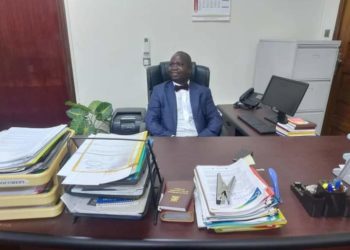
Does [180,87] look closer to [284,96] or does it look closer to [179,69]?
[179,69]

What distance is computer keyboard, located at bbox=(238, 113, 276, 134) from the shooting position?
5.49ft

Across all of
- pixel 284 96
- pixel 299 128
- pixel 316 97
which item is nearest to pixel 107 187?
pixel 299 128

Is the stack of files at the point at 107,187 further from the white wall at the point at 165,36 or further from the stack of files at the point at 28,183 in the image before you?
the white wall at the point at 165,36

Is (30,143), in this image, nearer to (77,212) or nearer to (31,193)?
(31,193)

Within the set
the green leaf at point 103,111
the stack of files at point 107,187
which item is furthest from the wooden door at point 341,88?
the stack of files at point 107,187

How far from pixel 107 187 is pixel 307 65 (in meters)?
2.42

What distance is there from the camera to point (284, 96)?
6.29ft

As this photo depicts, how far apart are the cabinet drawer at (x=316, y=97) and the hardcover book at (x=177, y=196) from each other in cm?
212

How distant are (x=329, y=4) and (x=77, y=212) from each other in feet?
10.7

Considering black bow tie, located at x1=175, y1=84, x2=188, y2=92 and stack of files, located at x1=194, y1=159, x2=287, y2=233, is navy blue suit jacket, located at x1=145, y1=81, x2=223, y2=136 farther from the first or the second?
stack of files, located at x1=194, y1=159, x2=287, y2=233

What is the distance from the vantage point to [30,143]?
0.85 meters

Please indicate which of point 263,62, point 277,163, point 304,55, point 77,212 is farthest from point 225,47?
point 77,212

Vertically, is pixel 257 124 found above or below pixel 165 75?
below

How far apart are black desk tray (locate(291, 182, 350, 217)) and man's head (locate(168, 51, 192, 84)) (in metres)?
1.44
